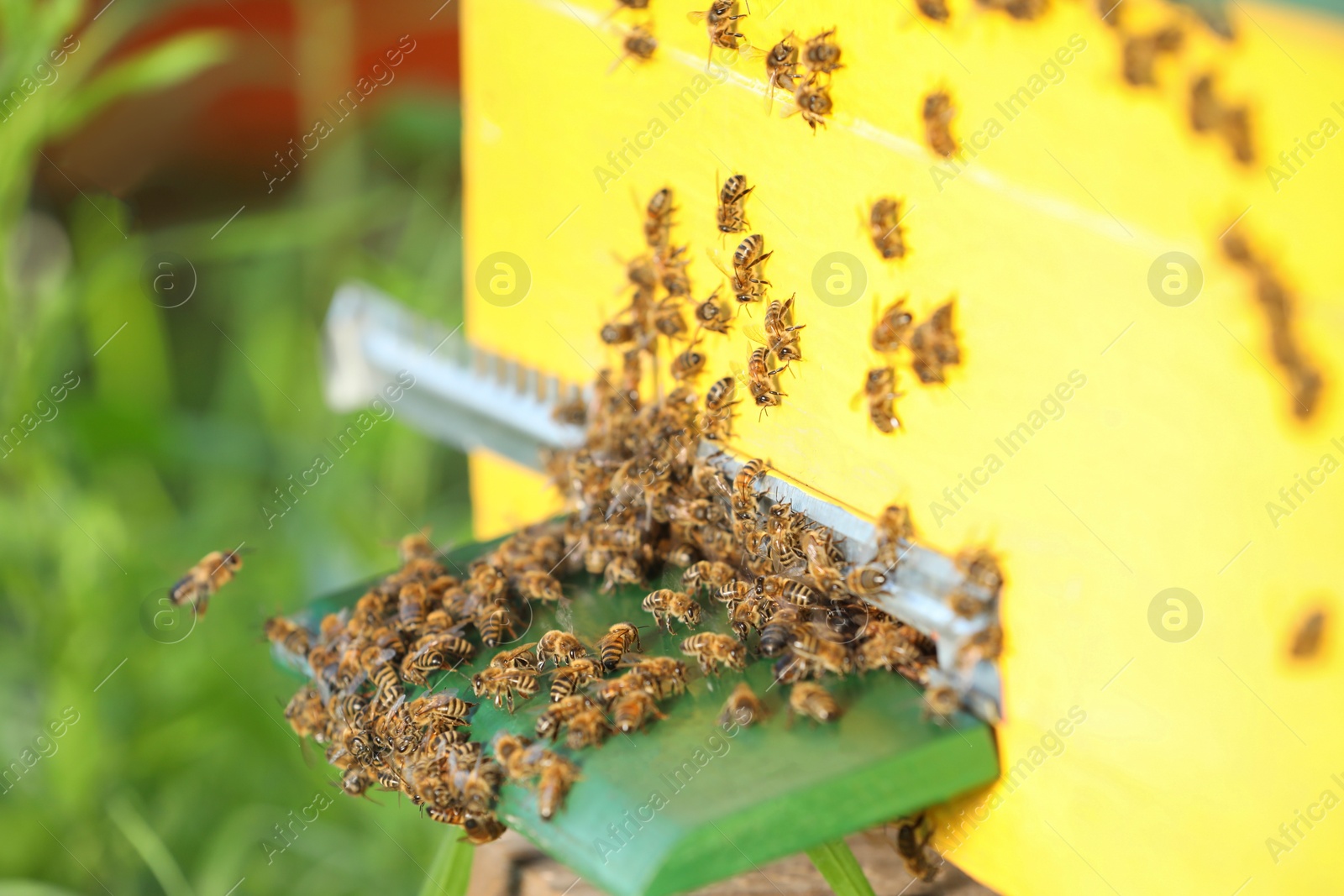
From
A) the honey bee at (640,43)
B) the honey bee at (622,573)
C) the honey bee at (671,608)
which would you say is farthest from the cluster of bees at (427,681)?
the honey bee at (640,43)

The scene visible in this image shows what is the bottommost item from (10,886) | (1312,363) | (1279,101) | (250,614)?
(250,614)

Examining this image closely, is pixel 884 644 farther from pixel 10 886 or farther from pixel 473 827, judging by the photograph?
pixel 10 886

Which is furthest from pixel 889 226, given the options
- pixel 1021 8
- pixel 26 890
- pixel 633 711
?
pixel 26 890

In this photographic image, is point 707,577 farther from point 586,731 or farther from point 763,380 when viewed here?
point 586,731

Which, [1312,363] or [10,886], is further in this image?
[10,886]

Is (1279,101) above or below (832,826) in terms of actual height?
above

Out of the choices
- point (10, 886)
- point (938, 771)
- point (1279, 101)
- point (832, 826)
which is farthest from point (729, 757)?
point (10, 886)

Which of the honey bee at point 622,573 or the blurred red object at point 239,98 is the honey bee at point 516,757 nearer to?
the honey bee at point 622,573
